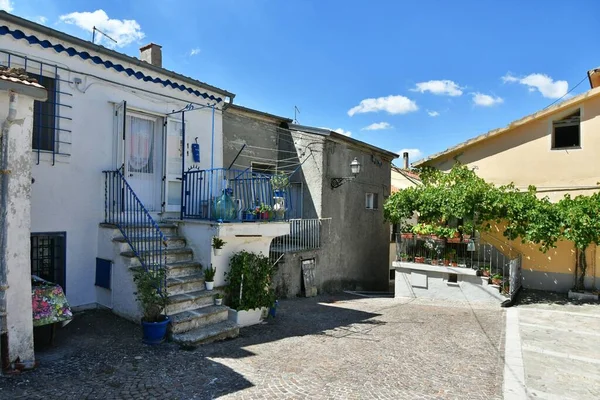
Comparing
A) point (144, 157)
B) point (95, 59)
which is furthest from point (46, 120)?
point (144, 157)

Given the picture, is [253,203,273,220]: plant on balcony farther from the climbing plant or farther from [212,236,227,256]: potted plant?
the climbing plant

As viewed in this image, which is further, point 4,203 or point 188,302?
point 188,302

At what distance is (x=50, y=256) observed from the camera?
6938 mm

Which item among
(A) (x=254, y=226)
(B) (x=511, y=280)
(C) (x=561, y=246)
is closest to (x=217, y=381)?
(A) (x=254, y=226)

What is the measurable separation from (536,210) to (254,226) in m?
7.83

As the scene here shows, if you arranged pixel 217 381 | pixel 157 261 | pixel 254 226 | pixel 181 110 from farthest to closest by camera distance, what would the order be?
pixel 181 110 < pixel 254 226 < pixel 157 261 < pixel 217 381

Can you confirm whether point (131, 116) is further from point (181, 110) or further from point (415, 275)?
point (415, 275)

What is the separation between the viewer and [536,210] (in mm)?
10383

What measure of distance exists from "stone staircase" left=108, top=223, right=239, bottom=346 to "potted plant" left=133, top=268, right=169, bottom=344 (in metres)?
0.19

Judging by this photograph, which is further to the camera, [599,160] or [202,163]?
[599,160]

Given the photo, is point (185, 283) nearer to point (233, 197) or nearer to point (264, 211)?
point (233, 197)

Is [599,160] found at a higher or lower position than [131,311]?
higher

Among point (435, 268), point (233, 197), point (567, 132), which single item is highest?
point (567, 132)

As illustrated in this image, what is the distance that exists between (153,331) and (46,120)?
4266 mm
